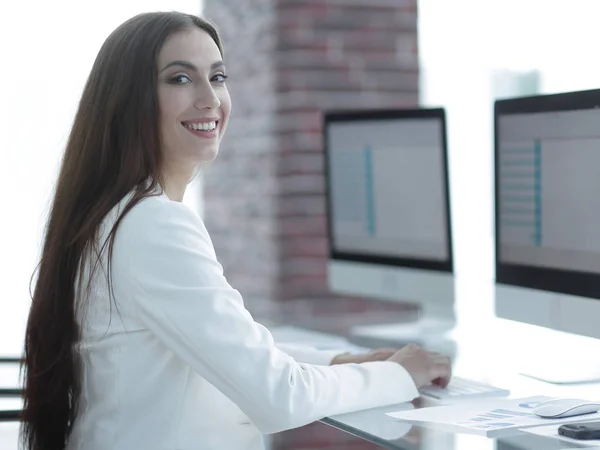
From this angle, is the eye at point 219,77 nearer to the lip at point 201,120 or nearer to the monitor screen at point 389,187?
the lip at point 201,120

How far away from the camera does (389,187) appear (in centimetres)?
264

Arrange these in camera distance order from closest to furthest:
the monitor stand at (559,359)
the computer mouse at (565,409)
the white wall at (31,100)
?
the computer mouse at (565,409), the monitor stand at (559,359), the white wall at (31,100)

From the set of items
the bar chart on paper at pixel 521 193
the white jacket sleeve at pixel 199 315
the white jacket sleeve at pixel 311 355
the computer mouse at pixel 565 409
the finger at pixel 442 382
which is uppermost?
the bar chart on paper at pixel 521 193

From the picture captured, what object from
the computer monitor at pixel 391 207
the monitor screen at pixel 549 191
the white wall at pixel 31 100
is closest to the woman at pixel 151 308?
the monitor screen at pixel 549 191

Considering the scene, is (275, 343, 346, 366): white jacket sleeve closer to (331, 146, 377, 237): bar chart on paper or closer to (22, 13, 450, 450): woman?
(22, 13, 450, 450): woman

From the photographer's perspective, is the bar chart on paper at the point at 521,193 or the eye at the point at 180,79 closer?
the eye at the point at 180,79

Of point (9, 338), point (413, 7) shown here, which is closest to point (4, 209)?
point (9, 338)

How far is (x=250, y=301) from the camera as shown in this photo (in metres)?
3.70

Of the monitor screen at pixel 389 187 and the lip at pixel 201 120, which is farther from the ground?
the lip at pixel 201 120

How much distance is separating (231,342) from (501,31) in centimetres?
262

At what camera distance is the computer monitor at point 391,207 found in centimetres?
249

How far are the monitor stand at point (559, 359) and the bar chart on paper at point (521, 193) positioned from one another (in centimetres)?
28

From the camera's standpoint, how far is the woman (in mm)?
1508

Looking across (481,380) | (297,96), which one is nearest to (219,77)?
(481,380)
